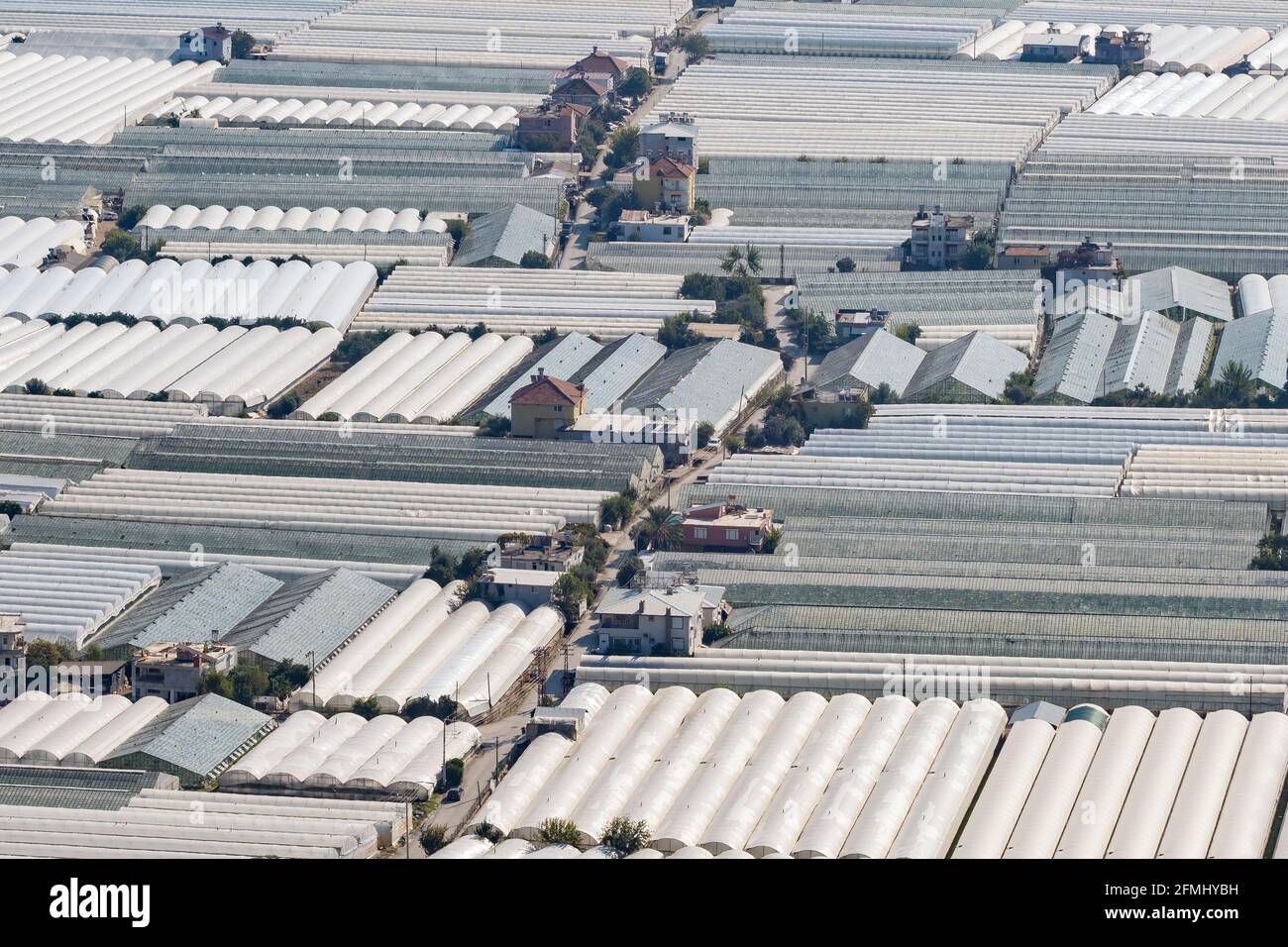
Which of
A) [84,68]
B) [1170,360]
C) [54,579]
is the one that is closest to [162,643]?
[54,579]

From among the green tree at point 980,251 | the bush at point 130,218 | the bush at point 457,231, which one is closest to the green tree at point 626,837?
the green tree at point 980,251

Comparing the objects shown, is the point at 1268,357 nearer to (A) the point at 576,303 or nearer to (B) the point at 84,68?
(A) the point at 576,303

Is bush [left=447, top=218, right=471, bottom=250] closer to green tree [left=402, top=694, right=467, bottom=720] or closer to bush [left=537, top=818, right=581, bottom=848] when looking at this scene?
green tree [left=402, top=694, right=467, bottom=720]

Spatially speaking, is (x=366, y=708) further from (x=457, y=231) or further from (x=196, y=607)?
(x=457, y=231)

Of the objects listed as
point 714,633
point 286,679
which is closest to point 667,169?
point 714,633

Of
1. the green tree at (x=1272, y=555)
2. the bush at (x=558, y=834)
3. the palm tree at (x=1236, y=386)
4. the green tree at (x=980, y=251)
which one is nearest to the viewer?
the bush at (x=558, y=834)

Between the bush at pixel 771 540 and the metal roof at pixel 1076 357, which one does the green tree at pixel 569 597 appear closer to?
the bush at pixel 771 540
